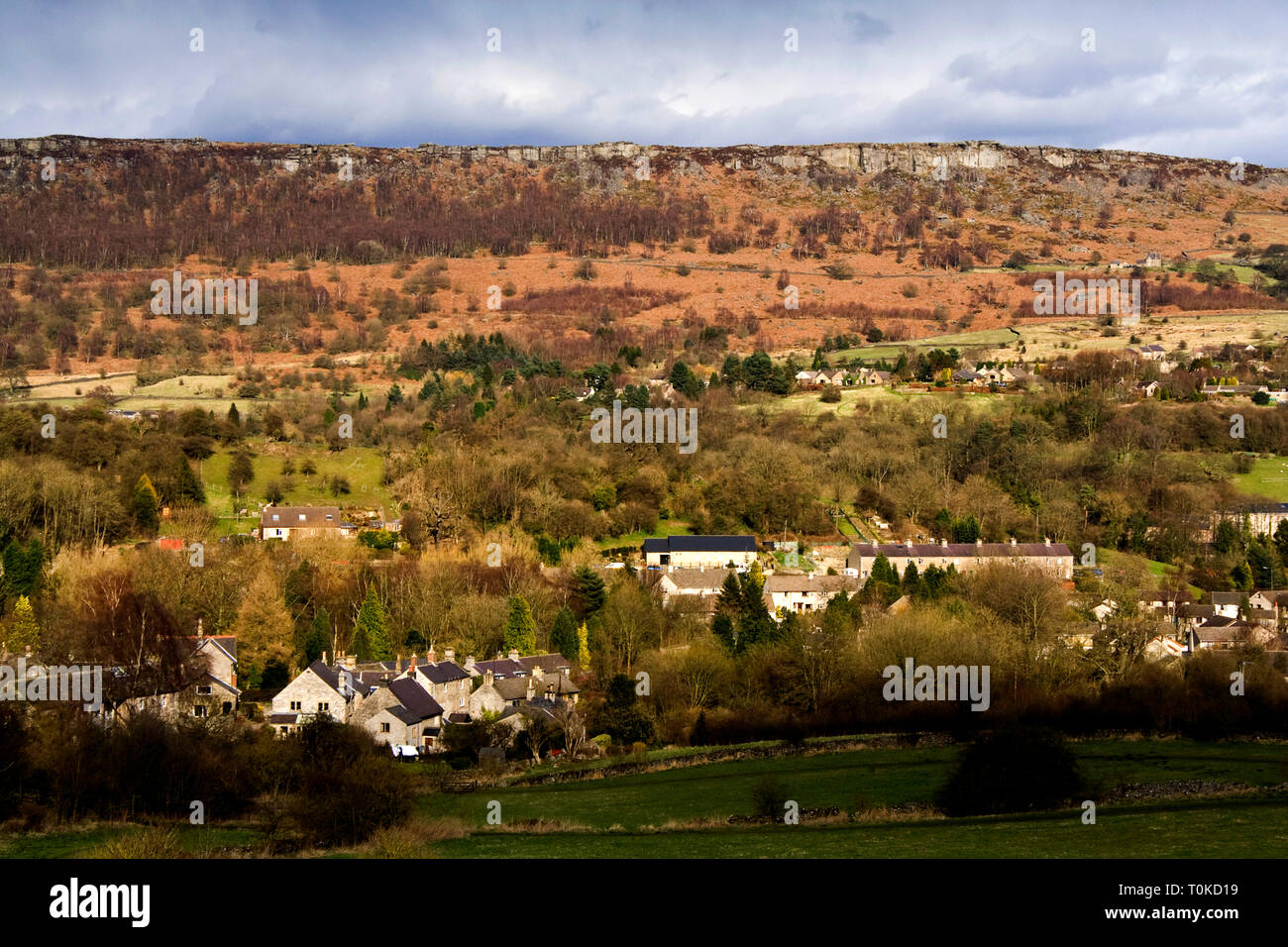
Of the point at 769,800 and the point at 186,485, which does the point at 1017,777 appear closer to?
the point at 769,800

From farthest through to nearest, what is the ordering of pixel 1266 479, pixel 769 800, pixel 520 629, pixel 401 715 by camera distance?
pixel 1266 479 → pixel 520 629 → pixel 401 715 → pixel 769 800

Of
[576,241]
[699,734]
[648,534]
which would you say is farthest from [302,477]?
[576,241]

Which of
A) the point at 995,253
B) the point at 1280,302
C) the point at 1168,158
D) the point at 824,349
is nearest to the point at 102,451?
the point at 824,349

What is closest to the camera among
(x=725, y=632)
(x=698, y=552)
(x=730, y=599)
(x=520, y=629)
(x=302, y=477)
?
(x=725, y=632)

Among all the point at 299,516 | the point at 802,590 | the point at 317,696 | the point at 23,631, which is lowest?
the point at 317,696

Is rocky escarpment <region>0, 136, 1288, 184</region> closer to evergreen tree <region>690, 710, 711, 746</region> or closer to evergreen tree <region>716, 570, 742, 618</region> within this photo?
evergreen tree <region>716, 570, 742, 618</region>

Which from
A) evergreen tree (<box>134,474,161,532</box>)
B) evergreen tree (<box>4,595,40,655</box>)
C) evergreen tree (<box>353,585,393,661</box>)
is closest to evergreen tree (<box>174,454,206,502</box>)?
evergreen tree (<box>134,474,161,532</box>)

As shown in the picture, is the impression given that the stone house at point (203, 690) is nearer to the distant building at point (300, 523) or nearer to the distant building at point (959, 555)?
the distant building at point (300, 523)

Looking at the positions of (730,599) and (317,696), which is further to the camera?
(730,599)
